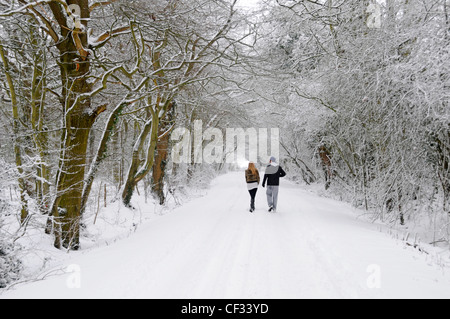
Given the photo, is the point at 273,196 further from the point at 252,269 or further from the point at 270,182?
the point at 252,269

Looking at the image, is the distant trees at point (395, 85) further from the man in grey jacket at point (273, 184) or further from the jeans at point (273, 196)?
the jeans at point (273, 196)

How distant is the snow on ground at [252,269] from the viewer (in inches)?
132

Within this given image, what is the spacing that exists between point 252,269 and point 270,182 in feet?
17.8

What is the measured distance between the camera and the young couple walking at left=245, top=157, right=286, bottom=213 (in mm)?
9062

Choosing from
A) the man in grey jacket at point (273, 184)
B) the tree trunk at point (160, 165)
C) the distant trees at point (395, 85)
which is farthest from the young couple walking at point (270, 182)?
the tree trunk at point (160, 165)

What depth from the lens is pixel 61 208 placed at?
20.4ft

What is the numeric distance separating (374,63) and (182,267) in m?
6.37

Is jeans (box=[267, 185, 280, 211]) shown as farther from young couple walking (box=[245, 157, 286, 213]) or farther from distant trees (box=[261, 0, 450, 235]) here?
distant trees (box=[261, 0, 450, 235])

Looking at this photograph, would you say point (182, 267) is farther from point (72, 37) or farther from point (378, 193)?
point (378, 193)

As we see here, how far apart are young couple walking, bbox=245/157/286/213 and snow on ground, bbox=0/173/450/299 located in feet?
9.15

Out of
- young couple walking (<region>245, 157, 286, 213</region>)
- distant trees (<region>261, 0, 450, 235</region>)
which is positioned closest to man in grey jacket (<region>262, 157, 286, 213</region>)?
young couple walking (<region>245, 157, 286, 213</region>)

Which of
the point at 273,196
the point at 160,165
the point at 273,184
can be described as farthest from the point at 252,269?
the point at 160,165

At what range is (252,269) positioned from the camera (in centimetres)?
404

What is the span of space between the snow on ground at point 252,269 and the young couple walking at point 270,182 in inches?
110
